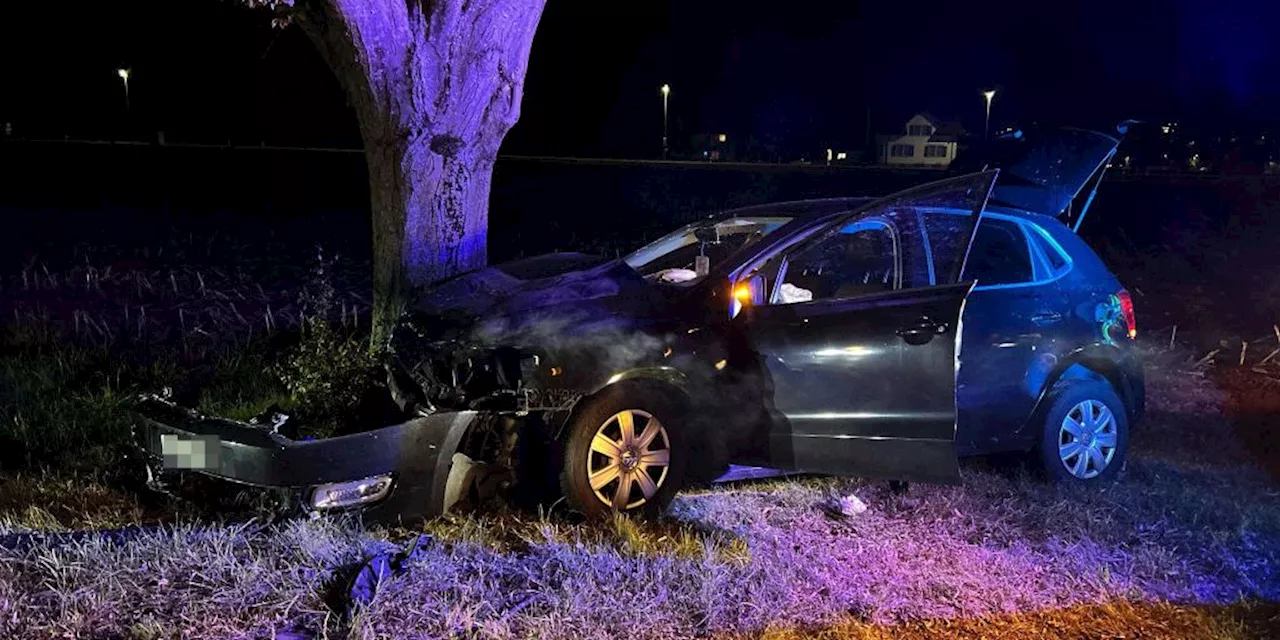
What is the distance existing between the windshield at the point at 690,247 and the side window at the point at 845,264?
0.38m

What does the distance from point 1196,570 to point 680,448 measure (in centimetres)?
233

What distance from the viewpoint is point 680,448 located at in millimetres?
4723

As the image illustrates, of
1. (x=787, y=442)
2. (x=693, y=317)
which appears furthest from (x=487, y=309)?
(x=787, y=442)

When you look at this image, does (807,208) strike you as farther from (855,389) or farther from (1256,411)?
(1256,411)

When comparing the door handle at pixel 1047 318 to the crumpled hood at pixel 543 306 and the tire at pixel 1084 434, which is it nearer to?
the tire at pixel 1084 434

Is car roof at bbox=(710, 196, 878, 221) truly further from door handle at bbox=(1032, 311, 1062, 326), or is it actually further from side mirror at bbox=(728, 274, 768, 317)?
door handle at bbox=(1032, 311, 1062, 326)

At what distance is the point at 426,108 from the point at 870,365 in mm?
3123

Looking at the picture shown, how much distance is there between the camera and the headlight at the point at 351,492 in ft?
14.0

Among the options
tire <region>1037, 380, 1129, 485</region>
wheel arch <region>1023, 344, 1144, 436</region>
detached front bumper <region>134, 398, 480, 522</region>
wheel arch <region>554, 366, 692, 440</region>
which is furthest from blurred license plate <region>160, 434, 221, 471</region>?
tire <region>1037, 380, 1129, 485</region>

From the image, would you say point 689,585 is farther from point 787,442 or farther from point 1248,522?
point 1248,522

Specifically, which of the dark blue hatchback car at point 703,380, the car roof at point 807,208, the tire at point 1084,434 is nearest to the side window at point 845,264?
the dark blue hatchback car at point 703,380

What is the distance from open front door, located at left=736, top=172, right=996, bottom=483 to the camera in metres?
4.62

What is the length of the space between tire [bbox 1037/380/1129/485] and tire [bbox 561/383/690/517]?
7.08ft

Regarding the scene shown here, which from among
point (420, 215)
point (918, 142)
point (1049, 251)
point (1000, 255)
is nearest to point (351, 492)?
point (420, 215)
